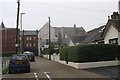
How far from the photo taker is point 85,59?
26984mm

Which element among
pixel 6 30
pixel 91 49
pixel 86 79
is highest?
pixel 6 30

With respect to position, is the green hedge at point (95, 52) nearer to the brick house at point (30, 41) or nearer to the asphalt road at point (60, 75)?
the asphalt road at point (60, 75)

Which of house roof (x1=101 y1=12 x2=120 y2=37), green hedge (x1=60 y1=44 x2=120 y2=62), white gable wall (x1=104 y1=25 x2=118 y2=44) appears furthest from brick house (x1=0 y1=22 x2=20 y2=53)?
green hedge (x1=60 y1=44 x2=120 y2=62)

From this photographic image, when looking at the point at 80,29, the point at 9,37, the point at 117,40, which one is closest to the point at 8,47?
the point at 9,37

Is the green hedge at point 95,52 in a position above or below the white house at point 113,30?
below

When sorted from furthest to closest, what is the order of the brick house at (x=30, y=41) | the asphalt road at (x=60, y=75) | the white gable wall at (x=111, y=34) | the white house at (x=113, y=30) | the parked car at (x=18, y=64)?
the brick house at (x=30, y=41), the white gable wall at (x=111, y=34), the white house at (x=113, y=30), the parked car at (x=18, y=64), the asphalt road at (x=60, y=75)

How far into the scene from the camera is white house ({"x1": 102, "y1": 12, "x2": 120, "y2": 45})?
31903 mm

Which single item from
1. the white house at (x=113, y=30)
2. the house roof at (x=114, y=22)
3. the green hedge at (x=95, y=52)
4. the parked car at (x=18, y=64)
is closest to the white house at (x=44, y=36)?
the white house at (x=113, y=30)

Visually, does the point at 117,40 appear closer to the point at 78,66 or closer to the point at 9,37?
the point at 78,66

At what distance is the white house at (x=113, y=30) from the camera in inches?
A: 1256

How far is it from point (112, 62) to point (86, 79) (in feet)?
39.6

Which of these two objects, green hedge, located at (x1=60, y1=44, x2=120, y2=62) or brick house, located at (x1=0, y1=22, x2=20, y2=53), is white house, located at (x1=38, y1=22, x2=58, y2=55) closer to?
brick house, located at (x1=0, y1=22, x2=20, y2=53)

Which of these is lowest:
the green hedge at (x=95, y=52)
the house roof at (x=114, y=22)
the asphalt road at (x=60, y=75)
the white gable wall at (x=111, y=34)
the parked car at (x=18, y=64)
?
the asphalt road at (x=60, y=75)

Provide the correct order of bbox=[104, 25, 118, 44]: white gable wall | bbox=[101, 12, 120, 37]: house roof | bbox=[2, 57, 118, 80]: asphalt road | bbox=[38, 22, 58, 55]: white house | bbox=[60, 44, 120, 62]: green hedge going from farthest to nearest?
bbox=[38, 22, 58, 55]: white house, bbox=[104, 25, 118, 44]: white gable wall, bbox=[101, 12, 120, 37]: house roof, bbox=[60, 44, 120, 62]: green hedge, bbox=[2, 57, 118, 80]: asphalt road
